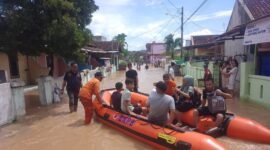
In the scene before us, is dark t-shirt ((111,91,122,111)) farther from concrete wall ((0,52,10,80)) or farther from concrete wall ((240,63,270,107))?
concrete wall ((0,52,10,80))

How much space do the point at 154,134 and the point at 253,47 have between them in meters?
8.98

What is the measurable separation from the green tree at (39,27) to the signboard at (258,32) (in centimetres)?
626

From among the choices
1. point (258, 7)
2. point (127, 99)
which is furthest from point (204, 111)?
point (258, 7)

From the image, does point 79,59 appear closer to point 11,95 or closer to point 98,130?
point 11,95

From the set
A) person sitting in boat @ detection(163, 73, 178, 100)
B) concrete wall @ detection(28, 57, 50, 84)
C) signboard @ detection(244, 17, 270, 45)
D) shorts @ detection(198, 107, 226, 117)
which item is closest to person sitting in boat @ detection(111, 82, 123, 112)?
person sitting in boat @ detection(163, 73, 178, 100)

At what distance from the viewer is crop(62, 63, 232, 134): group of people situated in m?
5.50

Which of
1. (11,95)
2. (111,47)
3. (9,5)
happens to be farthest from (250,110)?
(111,47)

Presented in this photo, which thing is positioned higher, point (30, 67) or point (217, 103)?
point (30, 67)

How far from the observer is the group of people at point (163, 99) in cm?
550

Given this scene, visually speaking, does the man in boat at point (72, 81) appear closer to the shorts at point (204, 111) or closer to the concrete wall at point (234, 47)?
the shorts at point (204, 111)

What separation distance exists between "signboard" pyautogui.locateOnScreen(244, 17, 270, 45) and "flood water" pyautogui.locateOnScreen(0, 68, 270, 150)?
230 centimetres

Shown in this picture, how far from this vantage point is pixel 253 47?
40.9 feet

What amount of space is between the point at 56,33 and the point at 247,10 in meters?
9.87

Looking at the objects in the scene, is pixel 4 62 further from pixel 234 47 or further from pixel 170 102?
pixel 234 47
